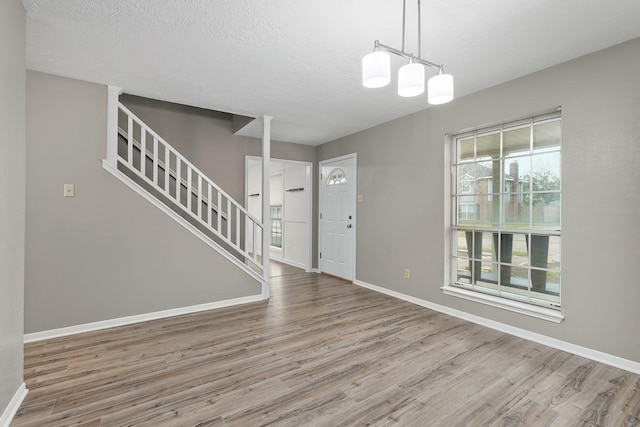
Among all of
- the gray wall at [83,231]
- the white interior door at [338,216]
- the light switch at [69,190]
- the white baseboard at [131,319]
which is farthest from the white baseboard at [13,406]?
the white interior door at [338,216]

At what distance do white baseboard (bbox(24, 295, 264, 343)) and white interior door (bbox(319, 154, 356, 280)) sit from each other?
1.68m

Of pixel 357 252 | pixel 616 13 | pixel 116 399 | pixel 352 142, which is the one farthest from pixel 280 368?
pixel 352 142

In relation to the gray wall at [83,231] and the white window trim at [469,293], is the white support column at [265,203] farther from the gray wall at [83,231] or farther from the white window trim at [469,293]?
the white window trim at [469,293]

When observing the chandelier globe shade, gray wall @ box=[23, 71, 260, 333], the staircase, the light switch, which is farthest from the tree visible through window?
the light switch

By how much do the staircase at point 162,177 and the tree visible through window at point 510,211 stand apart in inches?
98.8

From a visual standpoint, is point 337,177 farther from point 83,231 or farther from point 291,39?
point 83,231

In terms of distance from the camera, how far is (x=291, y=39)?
7.17 ft

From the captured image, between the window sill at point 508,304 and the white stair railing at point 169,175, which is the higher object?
the white stair railing at point 169,175

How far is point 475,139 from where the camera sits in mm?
3312

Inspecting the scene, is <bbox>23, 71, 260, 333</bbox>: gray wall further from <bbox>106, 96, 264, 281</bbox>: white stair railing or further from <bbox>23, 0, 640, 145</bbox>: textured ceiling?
<bbox>23, 0, 640, 145</bbox>: textured ceiling

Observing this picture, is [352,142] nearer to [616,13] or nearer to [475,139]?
[475,139]

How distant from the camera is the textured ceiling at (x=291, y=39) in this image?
186 cm

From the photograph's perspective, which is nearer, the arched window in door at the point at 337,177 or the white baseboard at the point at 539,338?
the white baseboard at the point at 539,338

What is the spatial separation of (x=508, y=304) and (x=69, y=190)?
14.2 feet
